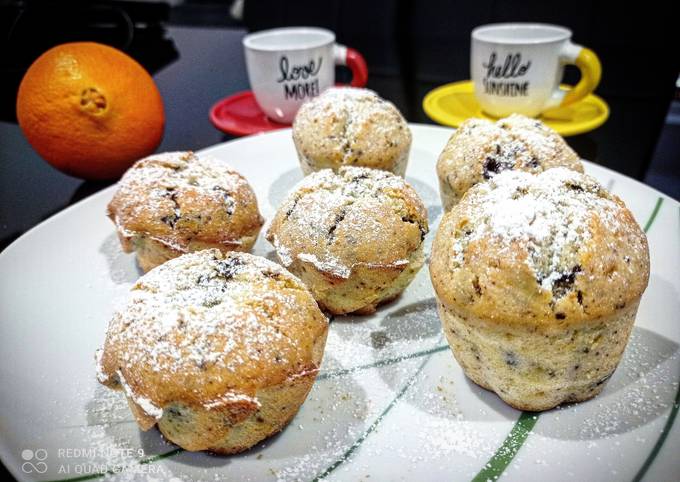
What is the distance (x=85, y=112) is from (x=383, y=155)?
0.91 meters

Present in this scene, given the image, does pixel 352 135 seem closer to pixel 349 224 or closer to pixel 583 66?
pixel 349 224

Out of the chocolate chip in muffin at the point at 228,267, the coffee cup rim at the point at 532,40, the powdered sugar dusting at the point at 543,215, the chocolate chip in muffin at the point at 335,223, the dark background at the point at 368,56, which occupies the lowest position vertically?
the dark background at the point at 368,56

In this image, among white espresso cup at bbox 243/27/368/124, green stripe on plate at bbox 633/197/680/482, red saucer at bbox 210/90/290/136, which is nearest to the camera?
green stripe on plate at bbox 633/197/680/482

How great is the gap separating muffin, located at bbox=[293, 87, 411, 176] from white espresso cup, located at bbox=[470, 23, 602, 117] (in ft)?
2.04

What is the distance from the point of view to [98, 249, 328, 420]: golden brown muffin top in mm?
918

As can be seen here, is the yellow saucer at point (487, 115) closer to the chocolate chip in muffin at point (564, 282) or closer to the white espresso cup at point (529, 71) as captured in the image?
the white espresso cup at point (529, 71)

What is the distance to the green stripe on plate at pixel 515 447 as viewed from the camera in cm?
93

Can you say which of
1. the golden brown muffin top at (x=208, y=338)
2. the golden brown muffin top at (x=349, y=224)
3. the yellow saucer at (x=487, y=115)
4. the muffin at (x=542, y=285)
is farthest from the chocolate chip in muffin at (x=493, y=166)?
the yellow saucer at (x=487, y=115)

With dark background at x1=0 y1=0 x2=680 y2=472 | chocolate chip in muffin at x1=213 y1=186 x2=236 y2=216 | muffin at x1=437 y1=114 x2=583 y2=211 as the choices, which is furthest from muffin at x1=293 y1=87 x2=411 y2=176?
dark background at x1=0 y1=0 x2=680 y2=472

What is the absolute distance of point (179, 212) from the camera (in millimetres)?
1383

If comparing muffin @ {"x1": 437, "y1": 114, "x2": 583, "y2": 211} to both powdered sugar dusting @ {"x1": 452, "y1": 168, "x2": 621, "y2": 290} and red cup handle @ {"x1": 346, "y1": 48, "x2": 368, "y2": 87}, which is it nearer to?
powdered sugar dusting @ {"x1": 452, "y1": 168, "x2": 621, "y2": 290}

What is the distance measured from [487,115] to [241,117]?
1.04 meters

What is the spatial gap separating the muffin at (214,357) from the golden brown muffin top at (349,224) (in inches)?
8.7

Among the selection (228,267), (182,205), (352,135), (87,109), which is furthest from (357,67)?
(228,267)
